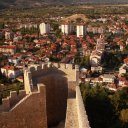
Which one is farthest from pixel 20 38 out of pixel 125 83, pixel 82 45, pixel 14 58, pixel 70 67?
pixel 70 67

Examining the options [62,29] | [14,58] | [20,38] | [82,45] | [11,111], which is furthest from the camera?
[62,29]

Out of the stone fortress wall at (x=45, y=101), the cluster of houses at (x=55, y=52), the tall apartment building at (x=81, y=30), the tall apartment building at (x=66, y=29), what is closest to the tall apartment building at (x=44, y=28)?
the cluster of houses at (x=55, y=52)

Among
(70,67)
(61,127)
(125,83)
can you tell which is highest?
(70,67)

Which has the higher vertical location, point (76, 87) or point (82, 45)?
point (76, 87)

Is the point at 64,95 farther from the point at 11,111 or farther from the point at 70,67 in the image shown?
the point at 11,111

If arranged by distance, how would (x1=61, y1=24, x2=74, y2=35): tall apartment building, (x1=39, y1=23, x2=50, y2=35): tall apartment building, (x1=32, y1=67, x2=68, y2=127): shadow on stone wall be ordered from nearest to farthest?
(x1=32, y1=67, x2=68, y2=127): shadow on stone wall, (x1=39, y1=23, x2=50, y2=35): tall apartment building, (x1=61, y1=24, x2=74, y2=35): tall apartment building

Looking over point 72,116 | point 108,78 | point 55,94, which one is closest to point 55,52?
point 108,78

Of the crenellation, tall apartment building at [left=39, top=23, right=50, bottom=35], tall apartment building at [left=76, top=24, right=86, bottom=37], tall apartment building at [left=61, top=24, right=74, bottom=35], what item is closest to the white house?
the crenellation

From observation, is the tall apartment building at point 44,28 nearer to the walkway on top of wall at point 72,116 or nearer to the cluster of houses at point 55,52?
the cluster of houses at point 55,52

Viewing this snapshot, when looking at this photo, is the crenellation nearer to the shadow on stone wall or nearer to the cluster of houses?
the shadow on stone wall
